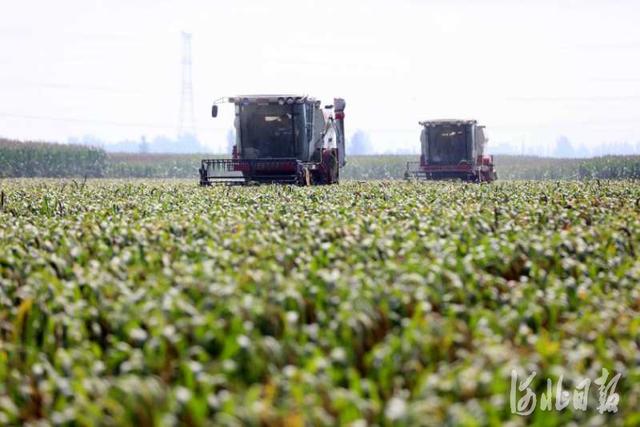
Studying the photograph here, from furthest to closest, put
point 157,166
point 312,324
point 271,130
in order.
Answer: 1. point 157,166
2. point 271,130
3. point 312,324

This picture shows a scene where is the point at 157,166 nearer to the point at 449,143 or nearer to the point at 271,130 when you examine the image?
the point at 449,143

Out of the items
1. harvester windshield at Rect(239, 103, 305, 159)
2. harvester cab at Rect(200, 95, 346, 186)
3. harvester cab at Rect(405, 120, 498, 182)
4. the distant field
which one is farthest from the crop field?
the distant field

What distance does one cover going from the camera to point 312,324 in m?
7.89

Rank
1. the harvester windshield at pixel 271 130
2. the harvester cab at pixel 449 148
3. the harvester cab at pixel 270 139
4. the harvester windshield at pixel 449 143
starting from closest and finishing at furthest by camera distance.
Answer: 1. the harvester cab at pixel 270 139
2. the harvester windshield at pixel 271 130
3. the harvester cab at pixel 449 148
4. the harvester windshield at pixel 449 143

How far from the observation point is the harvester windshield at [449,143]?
49.5 m

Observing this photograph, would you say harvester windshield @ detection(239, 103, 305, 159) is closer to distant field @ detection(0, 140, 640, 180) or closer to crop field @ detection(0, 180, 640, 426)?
crop field @ detection(0, 180, 640, 426)

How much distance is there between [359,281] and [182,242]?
352 centimetres

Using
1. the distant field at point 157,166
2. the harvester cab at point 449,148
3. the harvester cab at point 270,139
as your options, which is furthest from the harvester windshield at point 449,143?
the distant field at point 157,166

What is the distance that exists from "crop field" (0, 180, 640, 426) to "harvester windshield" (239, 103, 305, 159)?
72.9 ft

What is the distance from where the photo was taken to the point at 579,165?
8838 centimetres

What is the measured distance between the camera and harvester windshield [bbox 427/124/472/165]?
49.5 meters

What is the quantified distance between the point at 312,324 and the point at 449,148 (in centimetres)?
4254

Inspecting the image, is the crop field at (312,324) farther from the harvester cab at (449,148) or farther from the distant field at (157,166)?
the distant field at (157,166)

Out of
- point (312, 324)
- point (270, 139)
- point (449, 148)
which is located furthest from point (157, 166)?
point (312, 324)
